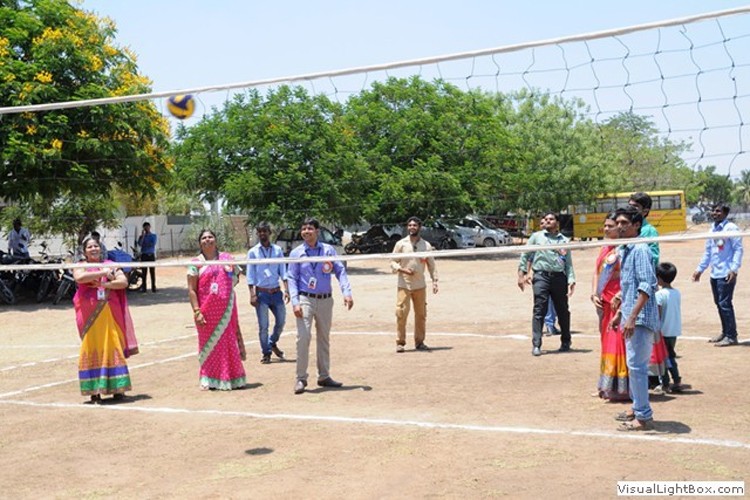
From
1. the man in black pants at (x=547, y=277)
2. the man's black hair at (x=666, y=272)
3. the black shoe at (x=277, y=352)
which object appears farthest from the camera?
the black shoe at (x=277, y=352)

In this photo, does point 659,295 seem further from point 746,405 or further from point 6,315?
point 6,315

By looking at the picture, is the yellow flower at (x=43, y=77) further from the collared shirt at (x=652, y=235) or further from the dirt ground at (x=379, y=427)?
the collared shirt at (x=652, y=235)

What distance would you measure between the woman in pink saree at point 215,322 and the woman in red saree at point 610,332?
383cm

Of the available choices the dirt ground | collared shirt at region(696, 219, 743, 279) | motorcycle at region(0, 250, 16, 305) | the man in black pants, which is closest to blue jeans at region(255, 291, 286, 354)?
the dirt ground

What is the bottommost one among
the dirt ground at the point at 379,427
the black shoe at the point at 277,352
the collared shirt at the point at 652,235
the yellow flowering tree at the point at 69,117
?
the dirt ground at the point at 379,427

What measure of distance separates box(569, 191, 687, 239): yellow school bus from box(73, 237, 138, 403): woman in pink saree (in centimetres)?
577

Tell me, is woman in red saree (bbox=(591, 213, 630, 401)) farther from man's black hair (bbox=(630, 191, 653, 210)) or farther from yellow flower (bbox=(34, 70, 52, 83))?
yellow flower (bbox=(34, 70, 52, 83))

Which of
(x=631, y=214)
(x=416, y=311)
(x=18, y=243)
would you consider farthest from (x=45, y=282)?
(x=631, y=214)

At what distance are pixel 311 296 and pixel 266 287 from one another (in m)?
2.09

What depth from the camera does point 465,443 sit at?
6629 millimetres

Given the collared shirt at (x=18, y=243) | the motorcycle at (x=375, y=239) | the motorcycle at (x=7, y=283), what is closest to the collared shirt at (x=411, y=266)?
the motorcycle at (x=375, y=239)

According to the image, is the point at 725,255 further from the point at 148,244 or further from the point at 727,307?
the point at 148,244

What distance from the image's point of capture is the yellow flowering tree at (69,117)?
59.2 ft

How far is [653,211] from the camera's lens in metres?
14.7
